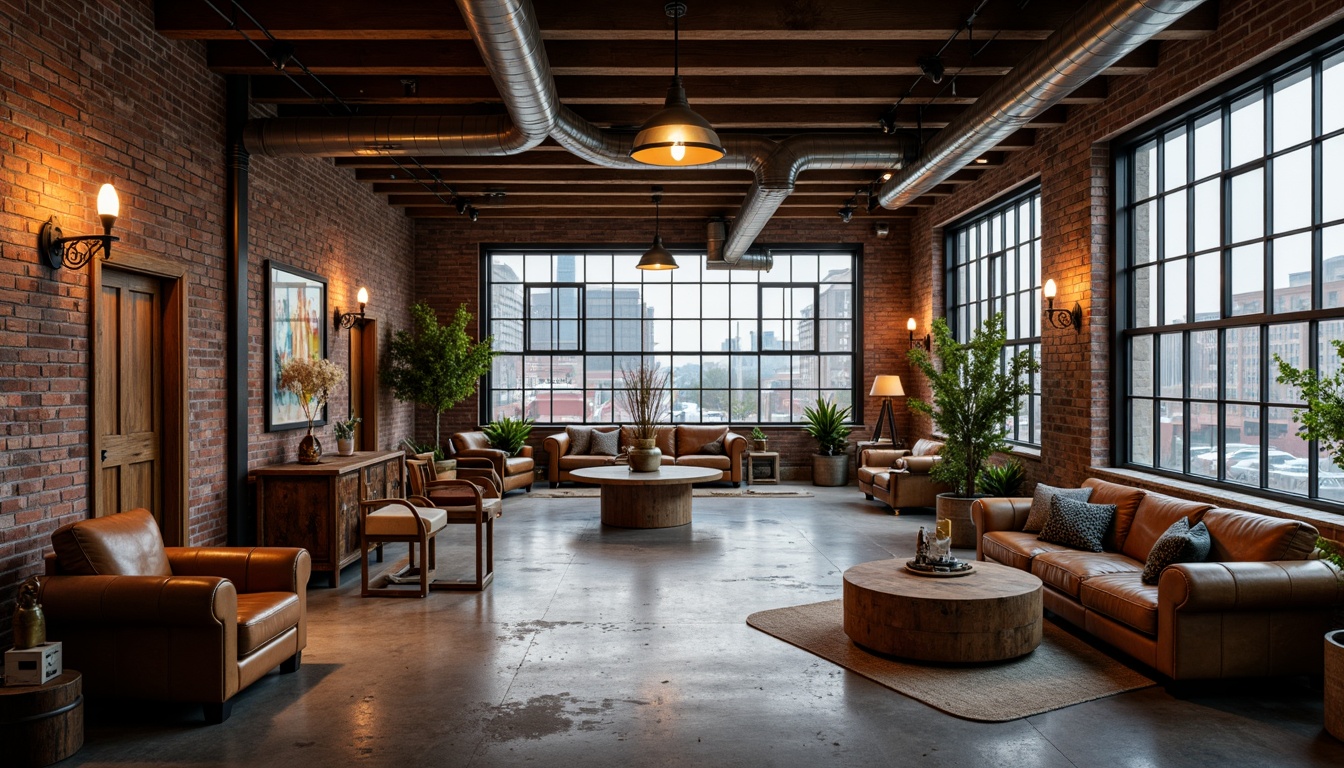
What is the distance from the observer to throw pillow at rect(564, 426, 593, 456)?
479 inches

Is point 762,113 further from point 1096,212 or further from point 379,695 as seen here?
point 379,695

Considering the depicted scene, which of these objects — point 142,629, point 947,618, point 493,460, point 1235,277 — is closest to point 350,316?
point 493,460

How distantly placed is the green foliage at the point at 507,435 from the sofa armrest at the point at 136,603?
309 inches

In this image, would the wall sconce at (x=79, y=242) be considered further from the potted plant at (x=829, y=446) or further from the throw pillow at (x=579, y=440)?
the potted plant at (x=829, y=446)

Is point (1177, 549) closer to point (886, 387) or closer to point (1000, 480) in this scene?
point (1000, 480)

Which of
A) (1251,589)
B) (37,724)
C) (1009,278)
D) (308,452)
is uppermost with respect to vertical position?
(1009,278)

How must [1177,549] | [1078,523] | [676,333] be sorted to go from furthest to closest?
[676,333]
[1078,523]
[1177,549]

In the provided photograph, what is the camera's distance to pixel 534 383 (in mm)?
12898

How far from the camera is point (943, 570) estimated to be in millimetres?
4895

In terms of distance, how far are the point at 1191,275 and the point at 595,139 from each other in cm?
457

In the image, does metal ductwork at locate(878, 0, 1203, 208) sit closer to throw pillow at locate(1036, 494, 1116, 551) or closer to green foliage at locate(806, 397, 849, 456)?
throw pillow at locate(1036, 494, 1116, 551)

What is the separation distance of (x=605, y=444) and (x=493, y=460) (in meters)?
1.77

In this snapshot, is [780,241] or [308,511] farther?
[780,241]

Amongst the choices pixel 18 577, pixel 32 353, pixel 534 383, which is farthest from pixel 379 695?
pixel 534 383
